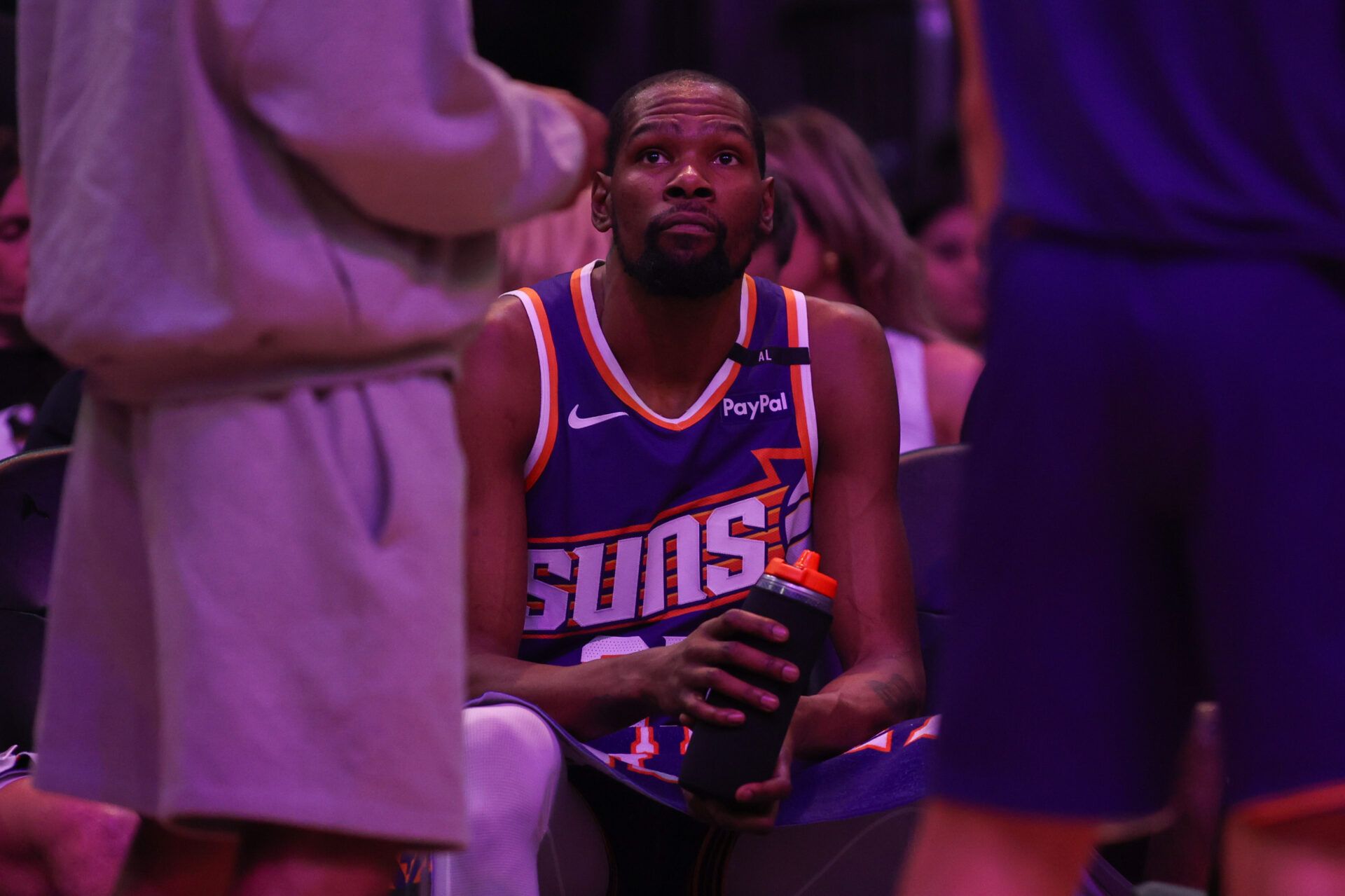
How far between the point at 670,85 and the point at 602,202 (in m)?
0.24

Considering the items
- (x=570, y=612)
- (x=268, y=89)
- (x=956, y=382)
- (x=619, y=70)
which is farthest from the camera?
(x=619, y=70)

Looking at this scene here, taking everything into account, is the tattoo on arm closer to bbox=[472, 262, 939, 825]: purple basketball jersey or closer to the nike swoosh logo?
bbox=[472, 262, 939, 825]: purple basketball jersey

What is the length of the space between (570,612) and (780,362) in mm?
546

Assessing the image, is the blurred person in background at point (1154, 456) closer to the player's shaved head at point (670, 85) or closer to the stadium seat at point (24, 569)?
the player's shaved head at point (670, 85)

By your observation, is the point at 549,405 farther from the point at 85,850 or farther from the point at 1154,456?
the point at 1154,456

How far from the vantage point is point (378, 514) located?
1.41m

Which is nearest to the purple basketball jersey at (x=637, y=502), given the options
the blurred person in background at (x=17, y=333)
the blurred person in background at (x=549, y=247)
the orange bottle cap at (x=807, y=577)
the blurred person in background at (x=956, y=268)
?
the orange bottle cap at (x=807, y=577)

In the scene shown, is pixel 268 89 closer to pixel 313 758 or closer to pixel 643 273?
pixel 313 758

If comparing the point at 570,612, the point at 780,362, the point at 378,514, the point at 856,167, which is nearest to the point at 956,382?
the point at 856,167

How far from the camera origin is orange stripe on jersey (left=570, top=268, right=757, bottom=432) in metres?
2.50

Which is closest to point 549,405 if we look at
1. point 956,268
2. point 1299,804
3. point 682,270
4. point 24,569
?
point 682,270

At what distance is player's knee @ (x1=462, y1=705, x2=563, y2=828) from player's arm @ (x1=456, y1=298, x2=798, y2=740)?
0.57 ft

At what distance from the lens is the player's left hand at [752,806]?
6.55ft

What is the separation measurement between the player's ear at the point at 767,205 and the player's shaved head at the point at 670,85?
1.5 inches
